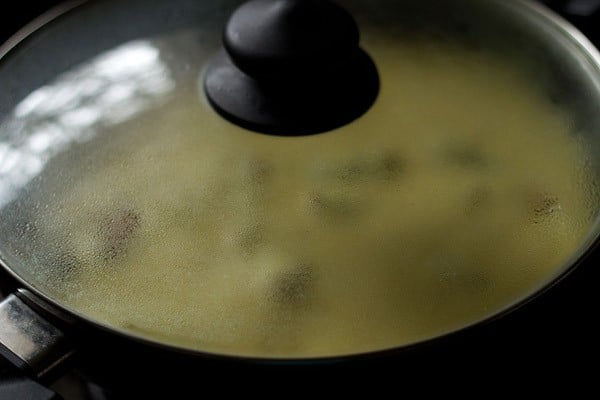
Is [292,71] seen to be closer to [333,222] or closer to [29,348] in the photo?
[333,222]

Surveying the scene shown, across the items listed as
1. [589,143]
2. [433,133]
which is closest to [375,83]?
[433,133]

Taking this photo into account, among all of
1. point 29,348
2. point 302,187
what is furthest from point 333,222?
point 29,348

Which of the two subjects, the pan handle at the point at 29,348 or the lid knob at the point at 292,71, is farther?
the lid knob at the point at 292,71

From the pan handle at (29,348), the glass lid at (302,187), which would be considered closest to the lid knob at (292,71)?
the glass lid at (302,187)

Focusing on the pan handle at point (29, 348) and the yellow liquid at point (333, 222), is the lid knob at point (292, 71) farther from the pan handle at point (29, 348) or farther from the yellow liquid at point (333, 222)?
the pan handle at point (29, 348)

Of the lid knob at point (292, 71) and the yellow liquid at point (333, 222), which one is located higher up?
the lid knob at point (292, 71)

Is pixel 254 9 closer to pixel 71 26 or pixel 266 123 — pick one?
pixel 266 123

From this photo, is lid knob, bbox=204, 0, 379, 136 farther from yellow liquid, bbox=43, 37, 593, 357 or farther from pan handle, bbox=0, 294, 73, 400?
pan handle, bbox=0, 294, 73, 400
